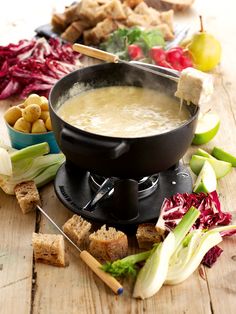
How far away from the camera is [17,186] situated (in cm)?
242

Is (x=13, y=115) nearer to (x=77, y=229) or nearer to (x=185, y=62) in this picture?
(x=77, y=229)

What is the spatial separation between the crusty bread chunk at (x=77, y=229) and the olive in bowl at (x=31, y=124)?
0.56 m

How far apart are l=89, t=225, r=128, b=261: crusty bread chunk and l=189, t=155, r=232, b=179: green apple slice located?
621 mm

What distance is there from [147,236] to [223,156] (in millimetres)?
742

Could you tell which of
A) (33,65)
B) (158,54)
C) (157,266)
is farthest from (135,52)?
(157,266)

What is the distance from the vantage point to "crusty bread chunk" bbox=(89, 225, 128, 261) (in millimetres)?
2059

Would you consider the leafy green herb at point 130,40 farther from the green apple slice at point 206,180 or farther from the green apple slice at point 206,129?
the green apple slice at point 206,180

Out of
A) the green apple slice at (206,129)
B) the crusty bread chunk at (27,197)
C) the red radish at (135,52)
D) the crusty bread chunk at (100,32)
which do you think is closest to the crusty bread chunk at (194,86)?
the green apple slice at (206,129)

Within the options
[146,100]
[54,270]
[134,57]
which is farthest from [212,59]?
[54,270]

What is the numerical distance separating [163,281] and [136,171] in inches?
15.4

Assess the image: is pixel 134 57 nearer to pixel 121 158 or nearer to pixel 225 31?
pixel 225 31

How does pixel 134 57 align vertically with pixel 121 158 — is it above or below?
below

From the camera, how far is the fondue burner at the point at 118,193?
2.15 m

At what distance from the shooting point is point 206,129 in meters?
2.78
